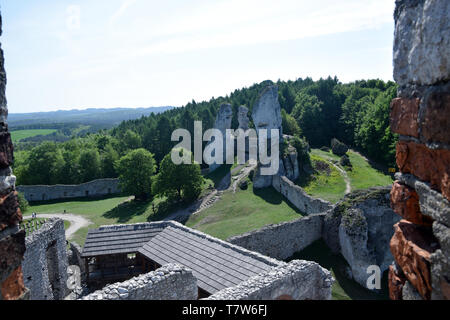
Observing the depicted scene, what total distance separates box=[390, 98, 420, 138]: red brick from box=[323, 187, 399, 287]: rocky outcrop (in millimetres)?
15907

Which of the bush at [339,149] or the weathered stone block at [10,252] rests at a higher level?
the weathered stone block at [10,252]

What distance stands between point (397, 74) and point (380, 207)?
17.4m

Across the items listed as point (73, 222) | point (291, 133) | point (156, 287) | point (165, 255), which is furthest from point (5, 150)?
point (291, 133)

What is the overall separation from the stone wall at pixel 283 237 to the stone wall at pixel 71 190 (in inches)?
1260

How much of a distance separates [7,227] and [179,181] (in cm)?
3189

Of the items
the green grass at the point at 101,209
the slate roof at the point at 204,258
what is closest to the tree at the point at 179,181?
the green grass at the point at 101,209

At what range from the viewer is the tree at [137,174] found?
3875cm

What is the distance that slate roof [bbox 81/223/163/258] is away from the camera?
15.7 m

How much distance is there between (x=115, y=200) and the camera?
4275 centimetres

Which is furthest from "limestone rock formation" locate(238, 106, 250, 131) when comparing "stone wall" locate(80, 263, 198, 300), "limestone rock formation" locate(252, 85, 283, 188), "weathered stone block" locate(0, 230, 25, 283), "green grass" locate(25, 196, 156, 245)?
"weathered stone block" locate(0, 230, 25, 283)

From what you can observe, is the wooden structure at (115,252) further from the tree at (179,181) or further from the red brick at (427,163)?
the tree at (179,181)
